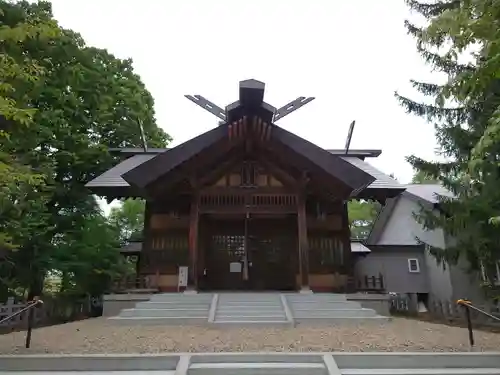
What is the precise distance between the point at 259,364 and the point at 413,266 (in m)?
15.0

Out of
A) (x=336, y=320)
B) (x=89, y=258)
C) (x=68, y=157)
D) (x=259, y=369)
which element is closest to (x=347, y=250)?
(x=336, y=320)

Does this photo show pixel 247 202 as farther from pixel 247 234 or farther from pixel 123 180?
pixel 123 180

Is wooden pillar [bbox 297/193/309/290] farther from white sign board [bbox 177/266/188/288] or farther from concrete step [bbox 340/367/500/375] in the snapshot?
concrete step [bbox 340/367/500/375]

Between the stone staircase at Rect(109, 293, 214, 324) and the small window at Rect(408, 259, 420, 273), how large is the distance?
1126 centimetres

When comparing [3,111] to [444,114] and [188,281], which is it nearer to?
[188,281]

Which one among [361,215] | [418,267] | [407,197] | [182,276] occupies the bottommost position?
[182,276]

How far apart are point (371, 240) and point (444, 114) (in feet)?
40.4

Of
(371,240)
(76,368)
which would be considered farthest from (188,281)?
(371,240)

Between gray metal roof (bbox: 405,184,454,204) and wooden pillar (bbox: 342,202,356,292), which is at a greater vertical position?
gray metal roof (bbox: 405,184,454,204)

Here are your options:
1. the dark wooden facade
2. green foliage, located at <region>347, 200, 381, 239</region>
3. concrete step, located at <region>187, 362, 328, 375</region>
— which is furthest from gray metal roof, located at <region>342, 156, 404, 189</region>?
green foliage, located at <region>347, 200, 381, 239</region>

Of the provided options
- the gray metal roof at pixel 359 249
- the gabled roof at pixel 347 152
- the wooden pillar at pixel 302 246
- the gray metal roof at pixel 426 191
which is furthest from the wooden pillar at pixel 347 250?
the gray metal roof at pixel 426 191

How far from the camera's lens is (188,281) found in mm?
11086

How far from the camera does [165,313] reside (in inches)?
342

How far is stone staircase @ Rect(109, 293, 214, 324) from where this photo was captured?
8.25 meters
